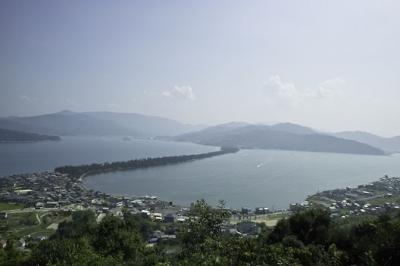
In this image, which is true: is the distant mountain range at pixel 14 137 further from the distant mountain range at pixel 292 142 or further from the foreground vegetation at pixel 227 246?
the foreground vegetation at pixel 227 246

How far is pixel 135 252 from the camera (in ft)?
26.0

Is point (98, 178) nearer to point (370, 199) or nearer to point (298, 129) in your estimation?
point (370, 199)

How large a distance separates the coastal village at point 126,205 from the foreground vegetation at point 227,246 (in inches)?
221

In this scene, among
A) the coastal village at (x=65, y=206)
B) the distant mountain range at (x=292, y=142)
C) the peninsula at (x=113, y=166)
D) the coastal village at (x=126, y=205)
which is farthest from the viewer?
the distant mountain range at (x=292, y=142)

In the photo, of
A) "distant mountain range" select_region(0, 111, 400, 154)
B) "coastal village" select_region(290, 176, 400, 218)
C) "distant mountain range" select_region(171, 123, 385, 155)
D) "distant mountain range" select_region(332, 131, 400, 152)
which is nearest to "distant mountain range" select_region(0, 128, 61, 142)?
"distant mountain range" select_region(0, 111, 400, 154)

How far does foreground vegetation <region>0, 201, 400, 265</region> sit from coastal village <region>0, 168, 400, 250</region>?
5624mm

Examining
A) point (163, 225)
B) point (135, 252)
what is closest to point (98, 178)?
point (163, 225)

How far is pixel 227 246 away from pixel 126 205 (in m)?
19.4

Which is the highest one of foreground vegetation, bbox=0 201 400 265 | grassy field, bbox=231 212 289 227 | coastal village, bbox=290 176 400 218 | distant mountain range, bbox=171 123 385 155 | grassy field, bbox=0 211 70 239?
distant mountain range, bbox=171 123 385 155

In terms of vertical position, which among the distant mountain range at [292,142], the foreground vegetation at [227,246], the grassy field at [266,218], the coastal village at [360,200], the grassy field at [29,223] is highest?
the distant mountain range at [292,142]

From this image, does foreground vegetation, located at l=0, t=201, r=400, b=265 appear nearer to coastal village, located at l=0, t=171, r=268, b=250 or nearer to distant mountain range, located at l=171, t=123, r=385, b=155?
coastal village, located at l=0, t=171, r=268, b=250

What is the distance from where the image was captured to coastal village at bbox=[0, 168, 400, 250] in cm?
1694

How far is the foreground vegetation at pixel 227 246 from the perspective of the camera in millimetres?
4168

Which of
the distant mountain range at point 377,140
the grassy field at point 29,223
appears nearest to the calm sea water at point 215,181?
the grassy field at point 29,223
